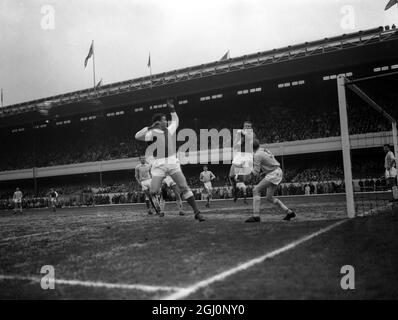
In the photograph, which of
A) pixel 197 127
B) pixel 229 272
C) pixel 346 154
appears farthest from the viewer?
pixel 197 127

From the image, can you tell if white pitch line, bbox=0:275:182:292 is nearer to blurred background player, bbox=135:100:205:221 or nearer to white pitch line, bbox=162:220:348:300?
white pitch line, bbox=162:220:348:300

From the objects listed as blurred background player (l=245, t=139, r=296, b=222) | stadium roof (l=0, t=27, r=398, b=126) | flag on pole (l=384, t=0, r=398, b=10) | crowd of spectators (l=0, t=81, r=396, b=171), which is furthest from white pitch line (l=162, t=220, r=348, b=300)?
stadium roof (l=0, t=27, r=398, b=126)

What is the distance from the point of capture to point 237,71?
33312mm

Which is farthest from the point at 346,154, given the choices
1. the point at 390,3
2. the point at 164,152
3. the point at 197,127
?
the point at 197,127

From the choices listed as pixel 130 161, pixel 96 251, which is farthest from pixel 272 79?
pixel 96 251

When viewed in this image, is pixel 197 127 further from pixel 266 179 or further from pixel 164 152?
pixel 266 179

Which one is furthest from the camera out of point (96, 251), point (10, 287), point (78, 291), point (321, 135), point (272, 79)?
point (272, 79)

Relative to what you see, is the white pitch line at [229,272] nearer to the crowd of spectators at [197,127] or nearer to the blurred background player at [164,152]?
the blurred background player at [164,152]

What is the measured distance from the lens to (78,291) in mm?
3629

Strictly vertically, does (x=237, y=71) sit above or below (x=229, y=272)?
above

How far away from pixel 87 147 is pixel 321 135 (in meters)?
26.1

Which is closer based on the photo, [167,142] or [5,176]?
[167,142]
